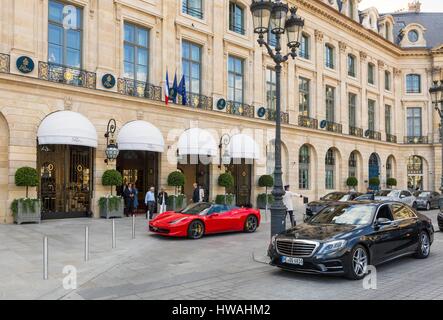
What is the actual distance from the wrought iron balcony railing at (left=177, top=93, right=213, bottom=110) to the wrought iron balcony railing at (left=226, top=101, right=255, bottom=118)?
1684 millimetres

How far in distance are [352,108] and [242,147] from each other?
1772cm

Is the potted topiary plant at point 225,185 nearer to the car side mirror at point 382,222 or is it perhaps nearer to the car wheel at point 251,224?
the car wheel at point 251,224

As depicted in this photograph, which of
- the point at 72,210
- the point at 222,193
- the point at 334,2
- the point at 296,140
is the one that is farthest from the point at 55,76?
the point at 334,2

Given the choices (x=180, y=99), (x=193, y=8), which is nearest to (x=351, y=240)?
(x=180, y=99)

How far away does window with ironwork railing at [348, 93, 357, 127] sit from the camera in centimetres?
3966

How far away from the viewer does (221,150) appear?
2636 centimetres

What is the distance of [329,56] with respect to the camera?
37188mm

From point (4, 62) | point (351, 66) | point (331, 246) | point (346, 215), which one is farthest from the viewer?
point (351, 66)

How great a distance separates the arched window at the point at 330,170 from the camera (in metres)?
36.0

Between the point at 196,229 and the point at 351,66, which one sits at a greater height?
the point at 351,66

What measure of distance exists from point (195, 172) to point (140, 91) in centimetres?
732

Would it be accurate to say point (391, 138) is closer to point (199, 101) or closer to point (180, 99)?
point (199, 101)

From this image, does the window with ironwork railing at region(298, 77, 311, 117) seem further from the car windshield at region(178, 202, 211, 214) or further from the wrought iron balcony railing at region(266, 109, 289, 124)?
the car windshield at region(178, 202, 211, 214)

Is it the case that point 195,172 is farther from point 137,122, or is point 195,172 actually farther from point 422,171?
point 422,171
